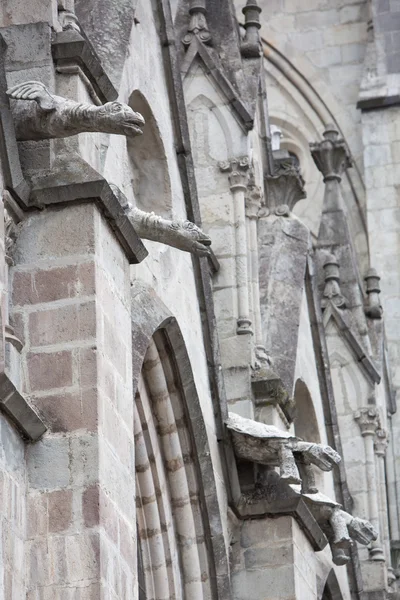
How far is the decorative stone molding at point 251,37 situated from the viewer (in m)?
16.2

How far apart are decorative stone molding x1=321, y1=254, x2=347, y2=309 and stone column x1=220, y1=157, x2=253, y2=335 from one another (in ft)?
15.3

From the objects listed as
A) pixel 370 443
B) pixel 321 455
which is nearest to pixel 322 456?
pixel 321 455

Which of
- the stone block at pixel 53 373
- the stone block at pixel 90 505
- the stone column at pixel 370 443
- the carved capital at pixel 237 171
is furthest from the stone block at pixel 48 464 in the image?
the stone column at pixel 370 443

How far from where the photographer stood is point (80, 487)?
9195 mm

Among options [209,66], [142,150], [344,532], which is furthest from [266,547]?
[209,66]

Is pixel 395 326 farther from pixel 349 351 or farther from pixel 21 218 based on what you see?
pixel 21 218

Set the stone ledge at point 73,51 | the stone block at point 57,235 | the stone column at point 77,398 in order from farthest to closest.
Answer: the stone ledge at point 73,51 → the stone block at point 57,235 → the stone column at point 77,398

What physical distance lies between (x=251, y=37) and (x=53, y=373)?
749 cm

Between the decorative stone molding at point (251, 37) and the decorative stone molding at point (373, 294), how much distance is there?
16.9 ft

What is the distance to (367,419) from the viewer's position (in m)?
19.6

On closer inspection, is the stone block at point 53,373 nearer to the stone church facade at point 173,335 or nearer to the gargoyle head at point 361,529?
the stone church facade at point 173,335

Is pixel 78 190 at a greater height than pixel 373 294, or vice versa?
pixel 373 294

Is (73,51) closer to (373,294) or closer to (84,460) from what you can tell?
(84,460)

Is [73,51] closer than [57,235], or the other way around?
[57,235]
